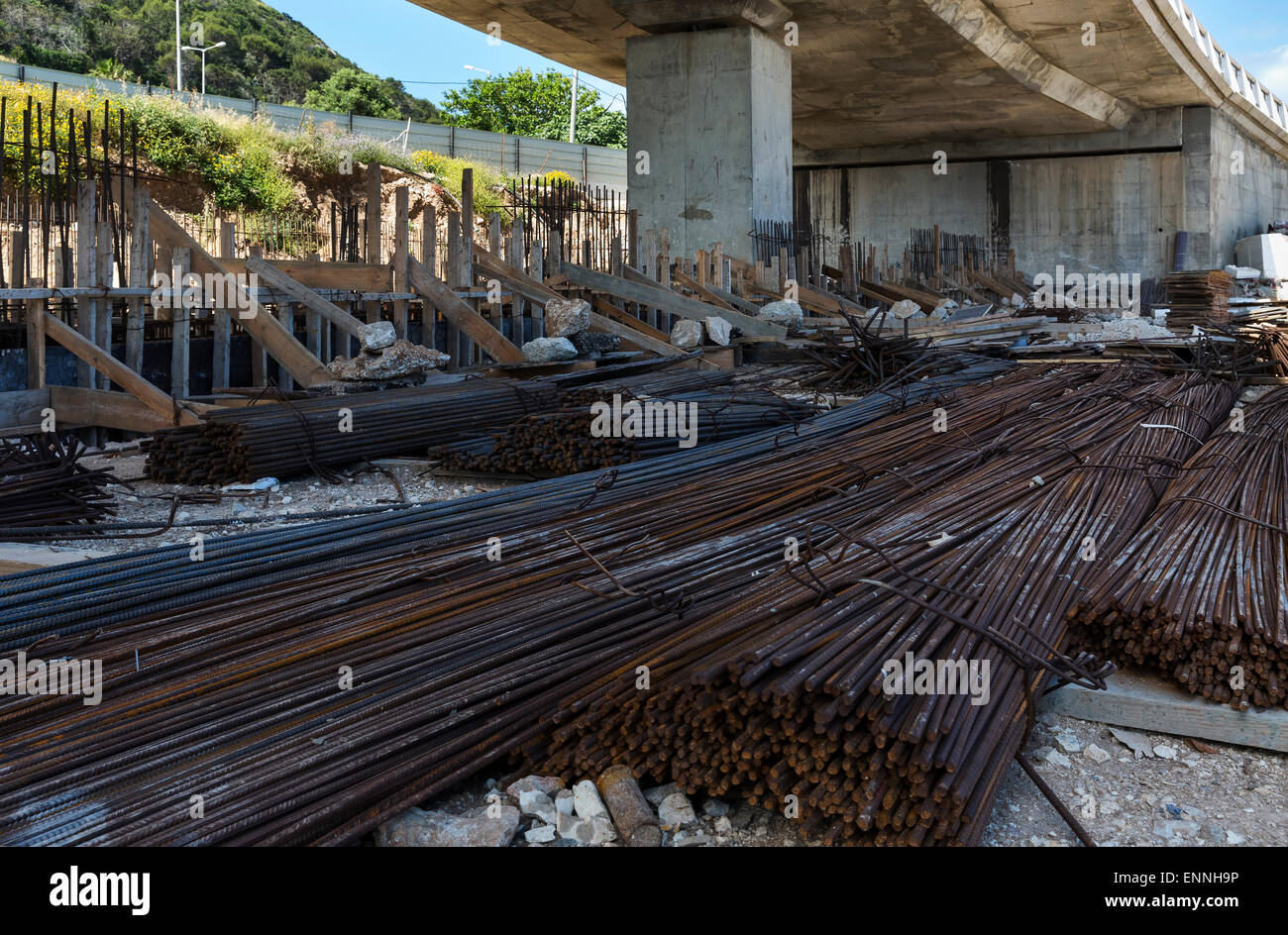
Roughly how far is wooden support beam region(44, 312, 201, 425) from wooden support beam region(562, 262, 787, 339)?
5548 mm

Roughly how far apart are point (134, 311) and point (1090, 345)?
29.2 ft

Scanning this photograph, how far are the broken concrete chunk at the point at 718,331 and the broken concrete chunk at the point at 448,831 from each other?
894cm

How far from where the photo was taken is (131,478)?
7117 mm

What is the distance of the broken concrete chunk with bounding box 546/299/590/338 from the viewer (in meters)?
10.4

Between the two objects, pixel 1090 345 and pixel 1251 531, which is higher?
pixel 1090 345

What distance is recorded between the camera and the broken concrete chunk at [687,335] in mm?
11469

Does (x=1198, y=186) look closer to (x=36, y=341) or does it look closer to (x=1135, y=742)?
(x=36, y=341)

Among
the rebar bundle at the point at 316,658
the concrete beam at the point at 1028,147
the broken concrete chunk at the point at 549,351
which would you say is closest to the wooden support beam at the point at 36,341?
the broken concrete chunk at the point at 549,351

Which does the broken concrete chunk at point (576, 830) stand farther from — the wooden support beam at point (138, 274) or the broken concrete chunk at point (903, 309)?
the broken concrete chunk at point (903, 309)

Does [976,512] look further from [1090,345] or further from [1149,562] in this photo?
[1090,345]

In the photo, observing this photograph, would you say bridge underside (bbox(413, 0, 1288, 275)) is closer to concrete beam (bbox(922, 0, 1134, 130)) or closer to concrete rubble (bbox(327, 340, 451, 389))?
concrete beam (bbox(922, 0, 1134, 130))
